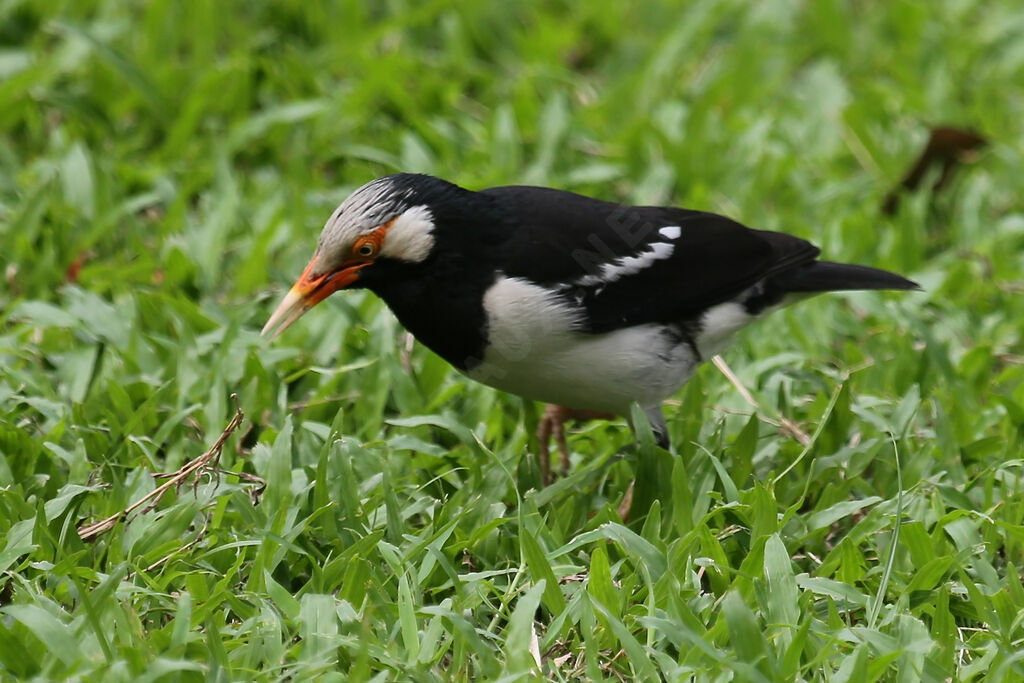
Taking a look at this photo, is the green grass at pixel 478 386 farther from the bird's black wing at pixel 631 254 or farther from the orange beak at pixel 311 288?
the bird's black wing at pixel 631 254

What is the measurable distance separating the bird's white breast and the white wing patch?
5.9 inches

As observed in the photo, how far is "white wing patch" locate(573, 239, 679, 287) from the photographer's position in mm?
4316

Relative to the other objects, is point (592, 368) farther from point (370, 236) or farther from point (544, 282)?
point (370, 236)

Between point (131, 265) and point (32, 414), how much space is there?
125 centimetres

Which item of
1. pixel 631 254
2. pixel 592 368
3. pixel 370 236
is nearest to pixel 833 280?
pixel 631 254

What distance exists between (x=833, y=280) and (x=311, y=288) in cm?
187

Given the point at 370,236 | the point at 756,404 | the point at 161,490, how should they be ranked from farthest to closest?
the point at 756,404 → the point at 370,236 → the point at 161,490

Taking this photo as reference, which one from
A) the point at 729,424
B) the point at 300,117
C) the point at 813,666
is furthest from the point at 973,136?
the point at 813,666

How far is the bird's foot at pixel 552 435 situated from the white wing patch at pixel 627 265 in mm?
521

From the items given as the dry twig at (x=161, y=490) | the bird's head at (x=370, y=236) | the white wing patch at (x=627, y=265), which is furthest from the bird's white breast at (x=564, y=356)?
the dry twig at (x=161, y=490)

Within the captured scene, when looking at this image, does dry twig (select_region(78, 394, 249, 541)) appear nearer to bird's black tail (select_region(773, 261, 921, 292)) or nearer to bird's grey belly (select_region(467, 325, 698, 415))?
bird's grey belly (select_region(467, 325, 698, 415))

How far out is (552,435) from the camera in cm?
499

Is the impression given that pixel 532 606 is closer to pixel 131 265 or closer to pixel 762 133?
pixel 131 265

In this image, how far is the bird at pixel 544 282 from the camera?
13.6ft
